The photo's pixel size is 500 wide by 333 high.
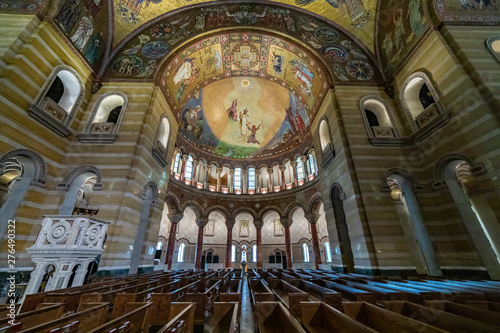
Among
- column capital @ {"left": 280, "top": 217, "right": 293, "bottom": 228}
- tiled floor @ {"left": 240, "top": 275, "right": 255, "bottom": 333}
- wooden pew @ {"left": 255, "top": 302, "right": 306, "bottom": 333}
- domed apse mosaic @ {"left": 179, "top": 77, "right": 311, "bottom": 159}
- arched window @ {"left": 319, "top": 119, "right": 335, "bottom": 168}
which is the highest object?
domed apse mosaic @ {"left": 179, "top": 77, "right": 311, "bottom": 159}

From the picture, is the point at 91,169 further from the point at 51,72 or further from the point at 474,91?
the point at 474,91

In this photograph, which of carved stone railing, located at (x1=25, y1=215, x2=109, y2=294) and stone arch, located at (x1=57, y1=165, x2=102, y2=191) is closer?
carved stone railing, located at (x1=25, y1=215, x2=109, y2=294)

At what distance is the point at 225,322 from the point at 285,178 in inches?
673

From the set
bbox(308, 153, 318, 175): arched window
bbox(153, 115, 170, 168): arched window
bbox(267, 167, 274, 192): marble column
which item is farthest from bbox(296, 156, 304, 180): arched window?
bbox(153, 115, 170, 168): arched window

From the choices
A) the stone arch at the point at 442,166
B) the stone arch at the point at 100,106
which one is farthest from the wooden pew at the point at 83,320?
the stone arch at the point at 442,166

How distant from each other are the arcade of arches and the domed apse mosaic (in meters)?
3.04

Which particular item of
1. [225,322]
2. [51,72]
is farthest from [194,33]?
[225,322]

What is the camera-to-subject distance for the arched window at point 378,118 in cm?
938

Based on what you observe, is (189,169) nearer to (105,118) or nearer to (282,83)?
(105,118)

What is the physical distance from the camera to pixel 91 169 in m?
8.45

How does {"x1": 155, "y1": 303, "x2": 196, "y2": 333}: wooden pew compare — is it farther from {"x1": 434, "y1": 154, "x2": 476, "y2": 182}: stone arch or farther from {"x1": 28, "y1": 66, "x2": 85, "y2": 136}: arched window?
{"x1": 434, "y1": 154, "x2": 476, "y2": 182}: stone arch

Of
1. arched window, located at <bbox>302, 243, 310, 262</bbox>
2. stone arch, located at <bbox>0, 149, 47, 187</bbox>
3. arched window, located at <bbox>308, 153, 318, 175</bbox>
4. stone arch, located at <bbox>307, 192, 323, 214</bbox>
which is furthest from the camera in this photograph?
arched window, located at <bbox>302, 243, 310, 262</bbox>

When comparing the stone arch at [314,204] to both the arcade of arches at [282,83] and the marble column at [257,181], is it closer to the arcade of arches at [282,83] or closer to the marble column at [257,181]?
the arcade of arches at [282,83]

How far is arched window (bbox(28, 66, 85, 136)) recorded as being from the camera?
749cm
